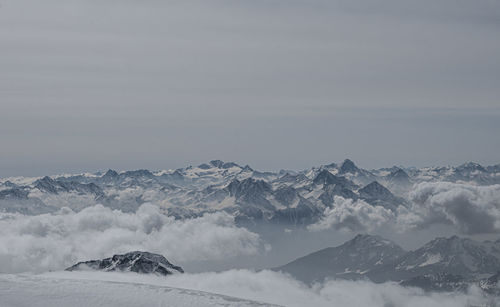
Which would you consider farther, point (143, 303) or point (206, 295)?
point (206, 295)

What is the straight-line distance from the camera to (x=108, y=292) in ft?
309

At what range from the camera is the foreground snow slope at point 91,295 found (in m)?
87.6

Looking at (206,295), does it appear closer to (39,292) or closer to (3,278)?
(39,292)

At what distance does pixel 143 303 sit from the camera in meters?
90.5

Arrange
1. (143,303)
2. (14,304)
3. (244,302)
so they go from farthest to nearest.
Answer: (244,302)
(143,303)
(14,304)

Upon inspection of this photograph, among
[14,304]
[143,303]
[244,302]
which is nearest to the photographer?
[14,304]

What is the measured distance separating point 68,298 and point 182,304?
70.1 feet

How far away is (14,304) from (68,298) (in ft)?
30.2

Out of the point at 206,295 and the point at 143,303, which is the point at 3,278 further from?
the point at 206,295

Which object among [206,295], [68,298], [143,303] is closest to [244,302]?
[206,295]

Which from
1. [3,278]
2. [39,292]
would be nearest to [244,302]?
[39,292]

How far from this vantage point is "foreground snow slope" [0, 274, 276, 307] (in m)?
87.6

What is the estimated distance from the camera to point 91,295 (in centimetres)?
9231

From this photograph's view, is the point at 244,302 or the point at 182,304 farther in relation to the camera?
the point at 244,302
